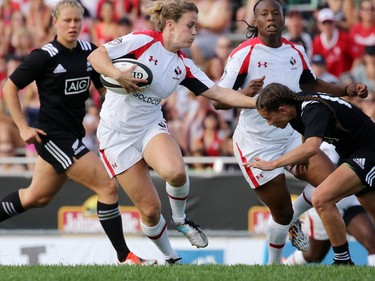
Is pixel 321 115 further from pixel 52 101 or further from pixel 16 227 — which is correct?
pixel 16 227

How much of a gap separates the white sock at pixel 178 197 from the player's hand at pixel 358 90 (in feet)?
6.10

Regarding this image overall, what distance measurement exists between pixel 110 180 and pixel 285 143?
1.79 m

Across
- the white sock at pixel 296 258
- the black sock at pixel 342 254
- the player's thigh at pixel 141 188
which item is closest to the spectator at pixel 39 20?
the white sock at pixel 296 258

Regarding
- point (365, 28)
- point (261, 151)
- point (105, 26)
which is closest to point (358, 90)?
point (261, 151)

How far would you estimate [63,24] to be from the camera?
988 cm

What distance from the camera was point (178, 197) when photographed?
9.38 meters

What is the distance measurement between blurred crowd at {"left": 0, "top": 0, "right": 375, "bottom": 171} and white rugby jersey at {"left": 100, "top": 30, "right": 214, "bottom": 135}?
4270 millimetres

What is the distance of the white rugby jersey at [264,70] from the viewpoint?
385 inches

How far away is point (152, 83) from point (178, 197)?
1.13 meters

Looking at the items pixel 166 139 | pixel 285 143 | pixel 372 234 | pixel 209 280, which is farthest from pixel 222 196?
pixel 209 280

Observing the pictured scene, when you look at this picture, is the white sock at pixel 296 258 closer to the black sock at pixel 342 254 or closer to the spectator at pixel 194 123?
the black sock at pixel 342 254

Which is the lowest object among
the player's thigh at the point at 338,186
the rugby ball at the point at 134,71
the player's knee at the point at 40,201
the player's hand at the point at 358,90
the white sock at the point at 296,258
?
the white sock at the point at 296,258

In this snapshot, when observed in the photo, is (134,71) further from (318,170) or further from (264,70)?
A: (318,170)

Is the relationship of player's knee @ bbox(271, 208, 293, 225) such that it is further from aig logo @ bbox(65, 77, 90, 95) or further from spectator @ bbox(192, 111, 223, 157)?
spectator @ bbox(192, 111, 223, 157)
